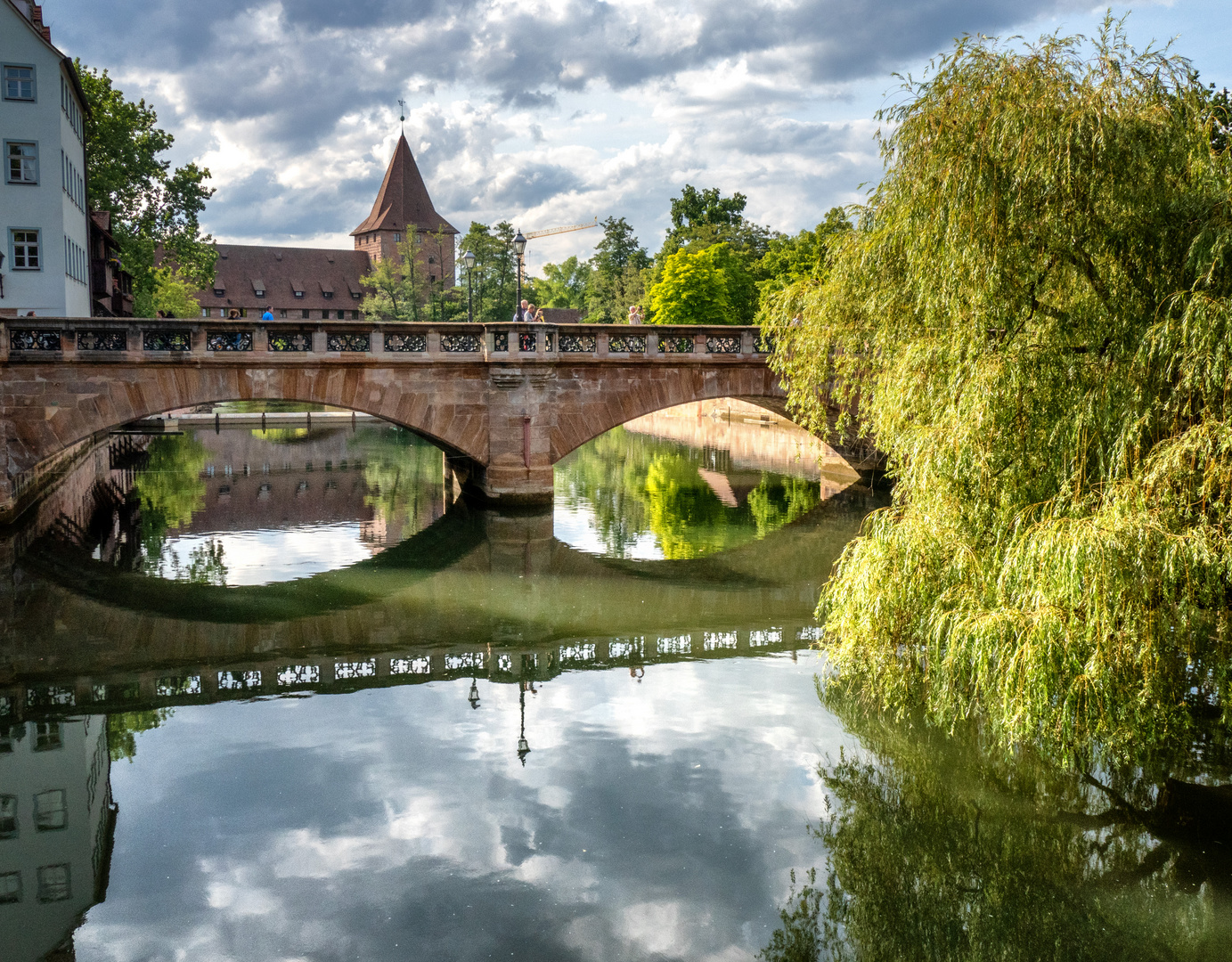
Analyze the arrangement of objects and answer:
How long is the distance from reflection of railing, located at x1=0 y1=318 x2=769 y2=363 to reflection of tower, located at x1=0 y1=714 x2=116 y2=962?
11248 mm

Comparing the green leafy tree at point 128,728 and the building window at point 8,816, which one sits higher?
the green leafy tree at point 128,728

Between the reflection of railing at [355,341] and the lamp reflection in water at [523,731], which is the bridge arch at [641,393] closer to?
the reflection of railing at [355,341]

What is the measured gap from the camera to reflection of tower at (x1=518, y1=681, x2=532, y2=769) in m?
9.41

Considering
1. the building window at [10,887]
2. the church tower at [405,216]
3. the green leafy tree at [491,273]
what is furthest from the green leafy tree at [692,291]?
the building window at [10,887]

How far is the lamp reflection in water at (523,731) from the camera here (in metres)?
9.41

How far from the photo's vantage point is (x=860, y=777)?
8773 mm

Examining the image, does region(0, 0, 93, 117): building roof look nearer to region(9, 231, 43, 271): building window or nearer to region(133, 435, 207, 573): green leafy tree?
region(9, 231, 43, 271): building window

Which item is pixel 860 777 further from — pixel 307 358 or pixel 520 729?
pixel 307 358

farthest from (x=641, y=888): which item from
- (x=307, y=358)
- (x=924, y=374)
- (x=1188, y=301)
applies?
(x=307, y=358)

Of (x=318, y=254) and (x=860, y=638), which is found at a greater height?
(x=318, y=254)

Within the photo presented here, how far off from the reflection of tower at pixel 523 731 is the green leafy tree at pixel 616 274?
55.3 meters

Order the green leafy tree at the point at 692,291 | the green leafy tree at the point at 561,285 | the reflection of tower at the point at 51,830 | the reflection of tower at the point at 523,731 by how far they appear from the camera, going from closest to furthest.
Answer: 1. the reflection of tower at the point at 51,830
2. the reflection of tower at the point at 523,731
3. the green leafy tree at the point at 692,291
4. the green leafy tree at the point at 561,285

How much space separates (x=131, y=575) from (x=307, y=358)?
5.63m

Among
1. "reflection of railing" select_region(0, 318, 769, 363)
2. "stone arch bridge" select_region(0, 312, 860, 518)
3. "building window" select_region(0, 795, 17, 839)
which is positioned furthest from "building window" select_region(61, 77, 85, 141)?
"building window" select_region(0, 795, 17, 839)
